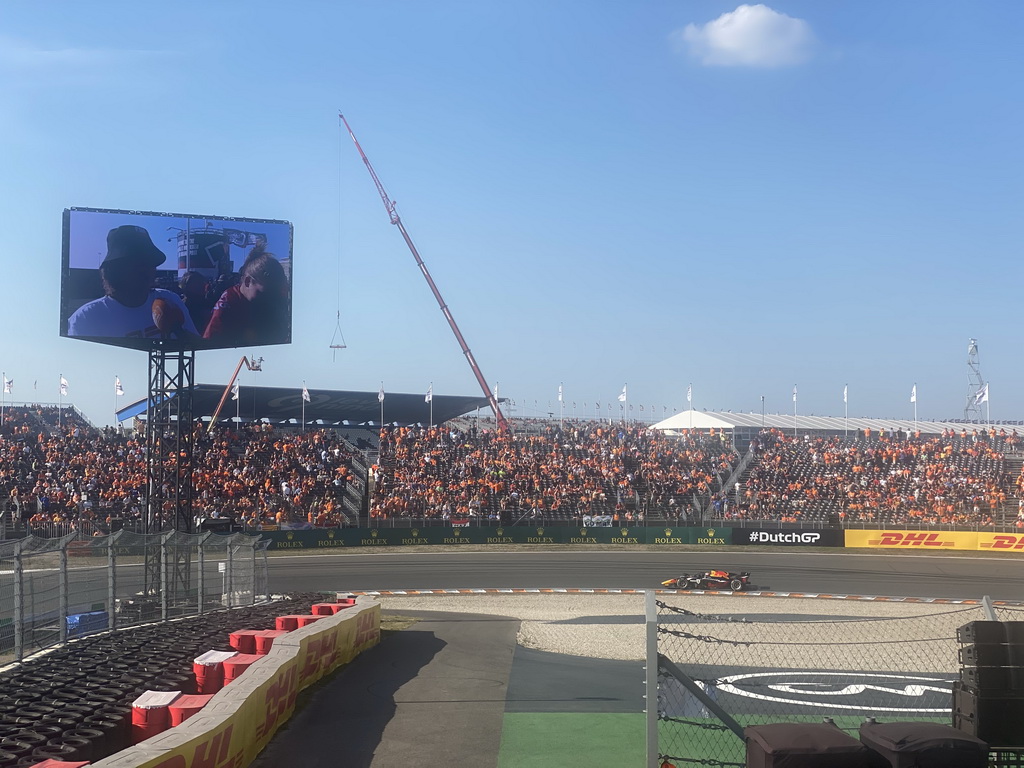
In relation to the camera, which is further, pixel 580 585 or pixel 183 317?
pixel 580 585

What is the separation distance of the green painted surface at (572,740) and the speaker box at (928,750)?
3844mm

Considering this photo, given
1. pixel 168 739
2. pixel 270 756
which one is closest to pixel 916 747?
pixel 168 739

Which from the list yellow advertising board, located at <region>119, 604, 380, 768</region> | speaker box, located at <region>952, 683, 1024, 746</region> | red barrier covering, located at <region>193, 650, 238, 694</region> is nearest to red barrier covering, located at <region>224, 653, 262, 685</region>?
red barrier covering, located at <region>193, 650, 238, 694</region>

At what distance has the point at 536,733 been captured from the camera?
1139 centimetres

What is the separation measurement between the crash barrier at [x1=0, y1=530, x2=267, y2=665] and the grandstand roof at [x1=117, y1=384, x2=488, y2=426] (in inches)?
1557

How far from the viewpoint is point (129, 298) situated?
1000 inches

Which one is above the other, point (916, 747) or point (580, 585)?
point (916, 747)

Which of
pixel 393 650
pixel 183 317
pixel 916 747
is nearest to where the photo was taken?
pixel 916 747

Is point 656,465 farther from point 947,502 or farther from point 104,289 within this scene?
point 104,289

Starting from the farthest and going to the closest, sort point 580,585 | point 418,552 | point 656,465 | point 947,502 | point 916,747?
point 656,465 < point 947,502 < point 418,552 < point 580,585 < point 916,747

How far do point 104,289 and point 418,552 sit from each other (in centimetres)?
2087

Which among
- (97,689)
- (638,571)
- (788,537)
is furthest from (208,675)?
(788,537)

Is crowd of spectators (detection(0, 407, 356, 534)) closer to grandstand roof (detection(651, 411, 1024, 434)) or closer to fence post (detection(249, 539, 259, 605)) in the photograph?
fence post (detection(249, 539, 259, 605))

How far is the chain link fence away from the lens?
28.1ft
